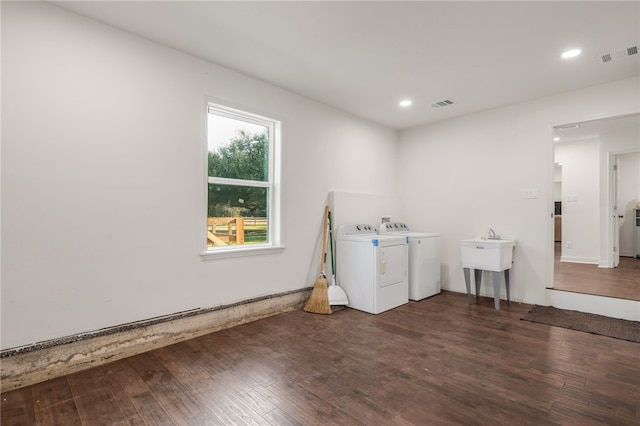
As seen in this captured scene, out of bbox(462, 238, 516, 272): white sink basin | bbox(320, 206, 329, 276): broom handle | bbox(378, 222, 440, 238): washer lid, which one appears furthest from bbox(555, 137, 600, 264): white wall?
bbox(320, 206, 329, 276): broom handle

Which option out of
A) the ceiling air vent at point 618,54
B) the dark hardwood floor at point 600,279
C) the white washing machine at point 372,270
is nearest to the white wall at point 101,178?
the white washing machine at point 372,270

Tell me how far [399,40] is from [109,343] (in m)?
3.44

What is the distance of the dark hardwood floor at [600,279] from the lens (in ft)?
12.2

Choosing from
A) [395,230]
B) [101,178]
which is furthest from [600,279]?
[101,178]

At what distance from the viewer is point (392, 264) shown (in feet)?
12.5

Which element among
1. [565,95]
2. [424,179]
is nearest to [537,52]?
[565,95]

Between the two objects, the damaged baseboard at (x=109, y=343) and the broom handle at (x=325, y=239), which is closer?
the damaged baseboard at (x=109, y=343)

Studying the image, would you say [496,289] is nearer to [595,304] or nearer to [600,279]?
[595,304]

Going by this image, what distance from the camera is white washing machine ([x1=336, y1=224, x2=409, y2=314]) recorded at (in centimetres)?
362

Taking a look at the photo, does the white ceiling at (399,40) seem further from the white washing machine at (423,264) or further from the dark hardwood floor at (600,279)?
the dark hardwood floor at (600,279)

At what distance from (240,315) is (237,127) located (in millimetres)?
2036

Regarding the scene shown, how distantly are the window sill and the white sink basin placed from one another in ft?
7.71

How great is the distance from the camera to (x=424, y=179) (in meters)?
5.11

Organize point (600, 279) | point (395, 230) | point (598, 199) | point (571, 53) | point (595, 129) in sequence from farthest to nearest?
point (598, 199) → point (595, 129) → point (395, 230) → point (600, 279) → point (571, 53)
